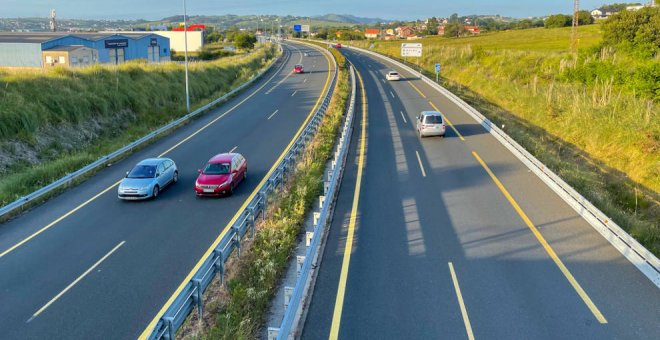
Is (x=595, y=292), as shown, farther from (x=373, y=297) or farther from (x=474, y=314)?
(x=373, y=297)

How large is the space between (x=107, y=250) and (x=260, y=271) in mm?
5423

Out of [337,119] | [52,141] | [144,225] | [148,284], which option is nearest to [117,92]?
[52,141]

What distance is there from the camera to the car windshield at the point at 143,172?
19.0m

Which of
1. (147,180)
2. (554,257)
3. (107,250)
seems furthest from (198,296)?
(147,180)

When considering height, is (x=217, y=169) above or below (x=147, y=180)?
above

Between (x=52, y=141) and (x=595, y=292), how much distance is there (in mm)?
25863

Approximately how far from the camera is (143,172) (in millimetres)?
19188

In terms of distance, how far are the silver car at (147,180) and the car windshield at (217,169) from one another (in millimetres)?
1833

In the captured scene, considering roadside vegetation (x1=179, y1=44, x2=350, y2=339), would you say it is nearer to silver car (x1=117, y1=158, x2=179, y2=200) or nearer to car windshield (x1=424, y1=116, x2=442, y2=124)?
silver car (x1=117, y1=158, x2=179, y2=200)

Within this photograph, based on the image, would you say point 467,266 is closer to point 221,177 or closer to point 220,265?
point 220,265

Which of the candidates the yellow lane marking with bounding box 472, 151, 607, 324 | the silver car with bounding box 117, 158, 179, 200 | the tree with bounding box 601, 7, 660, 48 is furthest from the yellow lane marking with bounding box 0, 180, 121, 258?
the tree with bounding box 601, 7, 660, 48

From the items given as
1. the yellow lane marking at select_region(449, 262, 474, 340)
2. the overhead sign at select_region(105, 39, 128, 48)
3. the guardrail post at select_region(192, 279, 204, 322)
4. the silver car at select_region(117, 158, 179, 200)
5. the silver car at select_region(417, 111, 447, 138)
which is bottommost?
the yellow lane marking at select_region(449, 262, 474, 340)

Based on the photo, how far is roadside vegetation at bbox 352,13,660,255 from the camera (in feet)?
68.0

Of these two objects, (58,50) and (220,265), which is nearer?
(220,265)
